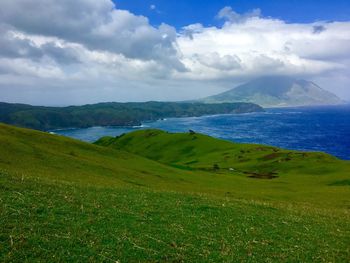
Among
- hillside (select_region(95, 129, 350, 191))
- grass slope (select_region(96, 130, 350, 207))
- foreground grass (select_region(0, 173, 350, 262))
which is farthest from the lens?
hillside (select_region(95, 129, 350, 191))

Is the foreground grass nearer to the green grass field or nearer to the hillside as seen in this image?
the green grass field

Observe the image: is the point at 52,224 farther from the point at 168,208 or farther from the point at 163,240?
the point at 168,208

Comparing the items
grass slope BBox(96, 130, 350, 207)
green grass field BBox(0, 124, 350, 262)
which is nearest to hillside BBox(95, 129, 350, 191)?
grass slope BBox(96, 130, 350, 207)

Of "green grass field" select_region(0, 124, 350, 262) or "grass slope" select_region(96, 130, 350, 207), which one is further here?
"grass slope" select_region(96, 130, 350, 207)

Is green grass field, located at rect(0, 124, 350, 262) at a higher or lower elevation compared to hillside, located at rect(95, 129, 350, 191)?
higher

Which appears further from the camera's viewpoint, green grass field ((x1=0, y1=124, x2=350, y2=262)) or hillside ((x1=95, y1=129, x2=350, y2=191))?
hillside ((x1=95, y1=129, x2=350, y2=191))

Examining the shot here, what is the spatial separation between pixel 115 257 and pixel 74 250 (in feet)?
5.95

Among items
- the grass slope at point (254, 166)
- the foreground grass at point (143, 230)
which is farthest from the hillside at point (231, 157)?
the foreground grass at point (143, 230)

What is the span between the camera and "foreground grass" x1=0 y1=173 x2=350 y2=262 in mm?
15047

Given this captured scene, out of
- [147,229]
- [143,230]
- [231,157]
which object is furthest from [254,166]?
[143,230]

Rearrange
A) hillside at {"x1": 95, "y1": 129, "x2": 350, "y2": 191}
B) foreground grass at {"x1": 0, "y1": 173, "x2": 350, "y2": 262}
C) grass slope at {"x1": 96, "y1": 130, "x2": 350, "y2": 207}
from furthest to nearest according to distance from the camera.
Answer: hillside at {"x1": 95, "y1": 129, "x2": 350, "y2": 191} < grass slope at {"x1": 96, "y1": 130, "x2": 350, "y2": 207} < foreground grass at {"x1": 0, "y1": 173, "x2": 350, "y2": 262}

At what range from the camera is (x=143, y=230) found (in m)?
18.5

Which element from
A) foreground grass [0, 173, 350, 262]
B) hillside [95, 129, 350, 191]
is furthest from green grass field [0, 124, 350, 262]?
hillside [95, 129, 350, 191]

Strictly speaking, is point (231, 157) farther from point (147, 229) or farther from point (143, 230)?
point (143, 230)
